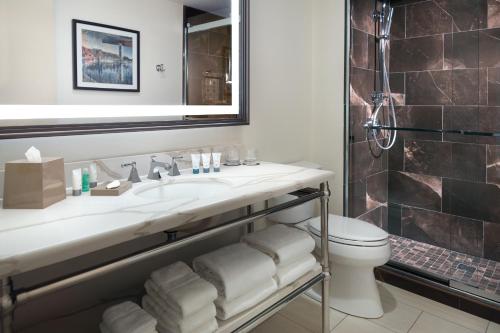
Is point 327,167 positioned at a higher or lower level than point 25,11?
lower

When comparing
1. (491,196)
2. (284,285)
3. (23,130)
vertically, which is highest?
(23,130)

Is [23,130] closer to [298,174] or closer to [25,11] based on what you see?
[25,11]

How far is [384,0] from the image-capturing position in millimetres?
2654

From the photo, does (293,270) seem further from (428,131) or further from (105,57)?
(428,131)

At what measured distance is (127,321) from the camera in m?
1.15

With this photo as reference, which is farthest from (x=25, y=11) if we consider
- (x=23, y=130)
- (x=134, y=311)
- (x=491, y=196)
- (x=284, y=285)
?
(x=491, y=196)


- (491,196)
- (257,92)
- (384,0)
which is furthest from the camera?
(384,0)

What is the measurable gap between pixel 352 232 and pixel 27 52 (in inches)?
65.3

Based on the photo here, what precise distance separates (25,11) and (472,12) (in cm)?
262

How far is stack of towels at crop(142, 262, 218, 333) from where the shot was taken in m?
1.19

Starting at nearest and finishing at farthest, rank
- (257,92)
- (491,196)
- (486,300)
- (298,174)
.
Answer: (298,174) < (486,300) < (257,92) < (491,196)

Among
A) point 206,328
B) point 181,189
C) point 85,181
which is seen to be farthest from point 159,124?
point 206,328

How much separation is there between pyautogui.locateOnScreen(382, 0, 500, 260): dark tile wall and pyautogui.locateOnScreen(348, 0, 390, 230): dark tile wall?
0.14ft

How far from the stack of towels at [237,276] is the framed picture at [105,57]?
0.80 metres
